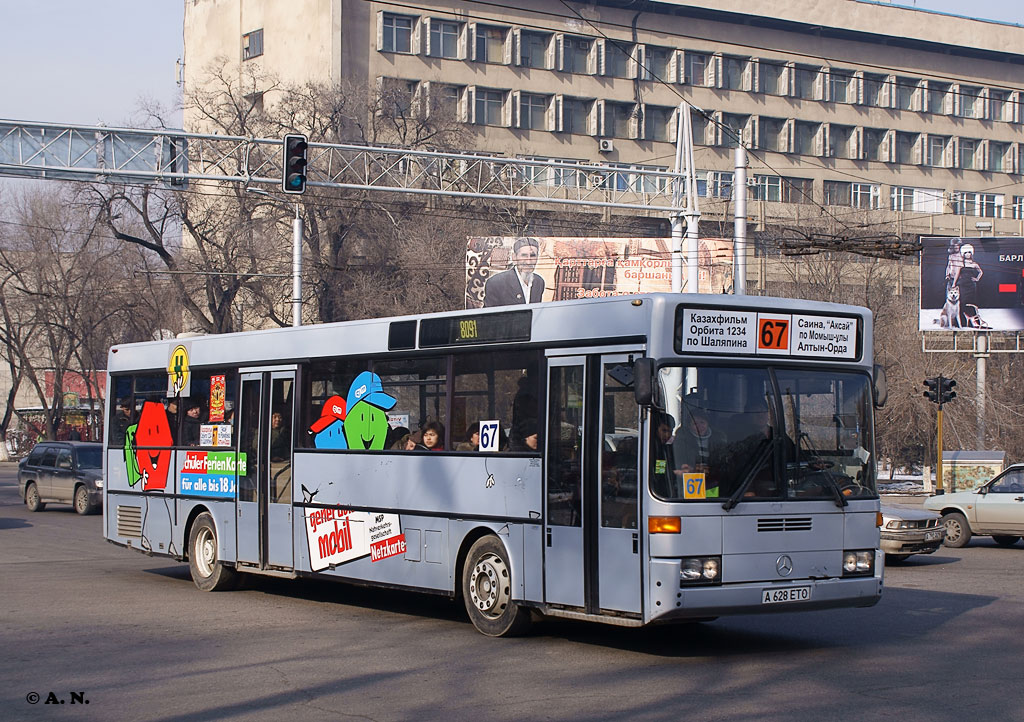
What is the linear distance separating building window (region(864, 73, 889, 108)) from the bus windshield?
71.1m

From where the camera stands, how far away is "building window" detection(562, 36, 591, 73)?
6938 centimetres

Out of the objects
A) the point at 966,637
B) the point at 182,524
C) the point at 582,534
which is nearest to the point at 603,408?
the point at 582,534

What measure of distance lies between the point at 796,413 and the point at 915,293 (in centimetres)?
5599

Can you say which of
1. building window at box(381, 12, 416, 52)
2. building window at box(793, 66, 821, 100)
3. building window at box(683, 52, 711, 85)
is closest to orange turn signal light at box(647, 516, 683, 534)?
building window at box(381, 12, 416, 52)

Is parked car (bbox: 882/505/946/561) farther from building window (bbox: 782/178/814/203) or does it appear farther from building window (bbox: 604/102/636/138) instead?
building window (bbox: 782/178/814/203)

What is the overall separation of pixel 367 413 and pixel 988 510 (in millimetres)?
13380

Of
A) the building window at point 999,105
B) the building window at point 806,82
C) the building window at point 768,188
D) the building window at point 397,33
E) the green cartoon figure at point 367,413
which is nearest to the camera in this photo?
the green cartoon figure at point 367,413

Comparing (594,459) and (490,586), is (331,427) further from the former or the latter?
(594,459)

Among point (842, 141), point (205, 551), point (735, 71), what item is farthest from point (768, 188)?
point (205, 551)

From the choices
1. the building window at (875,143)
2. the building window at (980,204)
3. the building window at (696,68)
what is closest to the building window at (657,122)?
the building window at (696,68)

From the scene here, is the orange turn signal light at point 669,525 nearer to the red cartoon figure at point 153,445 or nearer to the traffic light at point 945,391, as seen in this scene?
the red cartoon figure at point 153,445

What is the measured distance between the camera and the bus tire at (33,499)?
101 ft

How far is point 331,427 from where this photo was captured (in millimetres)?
13758

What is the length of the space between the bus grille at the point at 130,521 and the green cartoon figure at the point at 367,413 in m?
4.77
